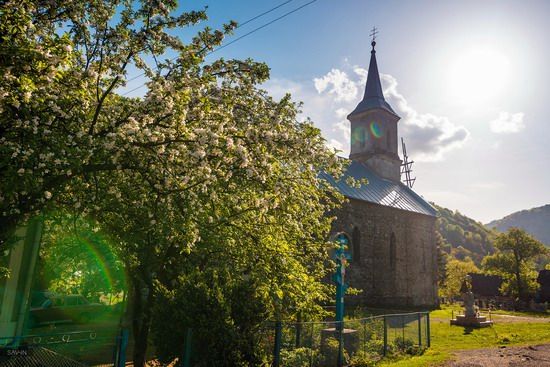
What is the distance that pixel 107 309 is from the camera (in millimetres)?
23891

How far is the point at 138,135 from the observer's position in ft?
23.0

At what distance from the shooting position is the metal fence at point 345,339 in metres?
9.67

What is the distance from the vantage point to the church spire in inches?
1636

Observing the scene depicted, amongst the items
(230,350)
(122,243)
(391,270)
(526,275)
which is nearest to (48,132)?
(122,243)

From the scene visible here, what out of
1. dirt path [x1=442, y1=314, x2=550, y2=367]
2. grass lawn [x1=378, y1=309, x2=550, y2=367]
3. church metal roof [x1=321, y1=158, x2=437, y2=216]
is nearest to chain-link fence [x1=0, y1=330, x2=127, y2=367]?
grass lawn [x1=378, y1=309, x2=550, y2=367]

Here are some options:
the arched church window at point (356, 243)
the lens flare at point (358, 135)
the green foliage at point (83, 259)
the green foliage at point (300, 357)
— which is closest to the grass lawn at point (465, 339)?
the green foliage at point (300, 357)

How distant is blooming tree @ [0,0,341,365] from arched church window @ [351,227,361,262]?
21.8m

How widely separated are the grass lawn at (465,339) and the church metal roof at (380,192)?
11839 millimetres

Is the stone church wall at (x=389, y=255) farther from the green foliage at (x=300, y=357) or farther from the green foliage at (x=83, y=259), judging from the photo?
the green foliage at (x=300, y=357)

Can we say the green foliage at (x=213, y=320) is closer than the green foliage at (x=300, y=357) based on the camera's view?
Yes

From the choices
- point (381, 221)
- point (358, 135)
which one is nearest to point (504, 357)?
point (381, 221)

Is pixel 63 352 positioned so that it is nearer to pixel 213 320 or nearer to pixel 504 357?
pixel 213 320

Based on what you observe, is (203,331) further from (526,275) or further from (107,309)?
(526,275)

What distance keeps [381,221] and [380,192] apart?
3170 millimetres
